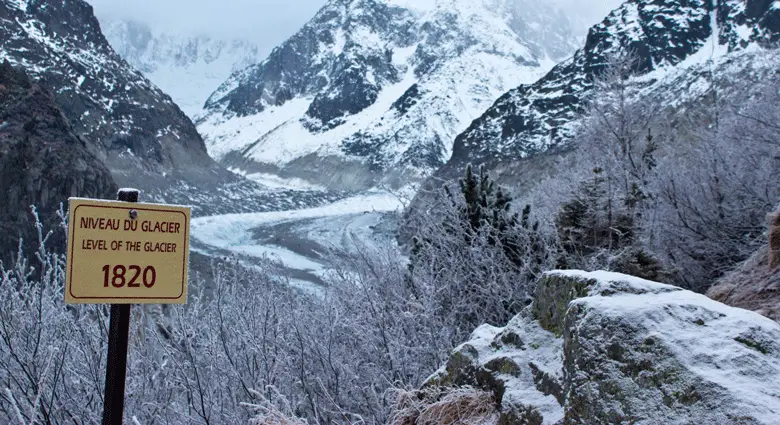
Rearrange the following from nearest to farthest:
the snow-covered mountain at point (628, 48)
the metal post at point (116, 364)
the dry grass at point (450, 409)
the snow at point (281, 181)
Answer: the metal post at point (116, 364), the dry grass at point (450, 409), the snow-covered mountain at point (628, 48), the snow at point (281, 181)

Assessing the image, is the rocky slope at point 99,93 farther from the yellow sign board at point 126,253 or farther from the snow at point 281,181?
the yellow sign board at point 126,253

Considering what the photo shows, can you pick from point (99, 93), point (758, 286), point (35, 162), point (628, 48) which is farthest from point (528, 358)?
point (99, 93)

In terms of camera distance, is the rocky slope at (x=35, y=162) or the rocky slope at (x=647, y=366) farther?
the rocky slope at (x=35, y=162)

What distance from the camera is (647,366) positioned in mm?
2234

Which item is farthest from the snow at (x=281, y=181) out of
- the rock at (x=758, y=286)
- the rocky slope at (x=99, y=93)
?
the rock at (x=758, y=286)

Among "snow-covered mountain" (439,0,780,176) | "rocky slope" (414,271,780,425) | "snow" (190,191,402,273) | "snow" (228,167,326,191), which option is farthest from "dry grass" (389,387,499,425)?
"snow" (228,167,326,191)

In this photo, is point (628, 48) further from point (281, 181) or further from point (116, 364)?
point (281, 181)

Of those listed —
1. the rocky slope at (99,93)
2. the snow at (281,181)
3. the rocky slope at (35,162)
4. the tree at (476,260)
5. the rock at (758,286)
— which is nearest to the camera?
the rock at (758,286)

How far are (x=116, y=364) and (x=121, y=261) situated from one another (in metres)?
0.48

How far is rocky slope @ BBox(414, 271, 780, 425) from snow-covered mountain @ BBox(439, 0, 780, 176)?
53369 mm

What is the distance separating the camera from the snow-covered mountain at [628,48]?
57344 mm

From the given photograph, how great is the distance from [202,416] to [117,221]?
1.92 m

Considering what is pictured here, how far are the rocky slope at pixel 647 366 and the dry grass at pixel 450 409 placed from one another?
7 cm

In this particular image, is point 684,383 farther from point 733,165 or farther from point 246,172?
point 246,172
